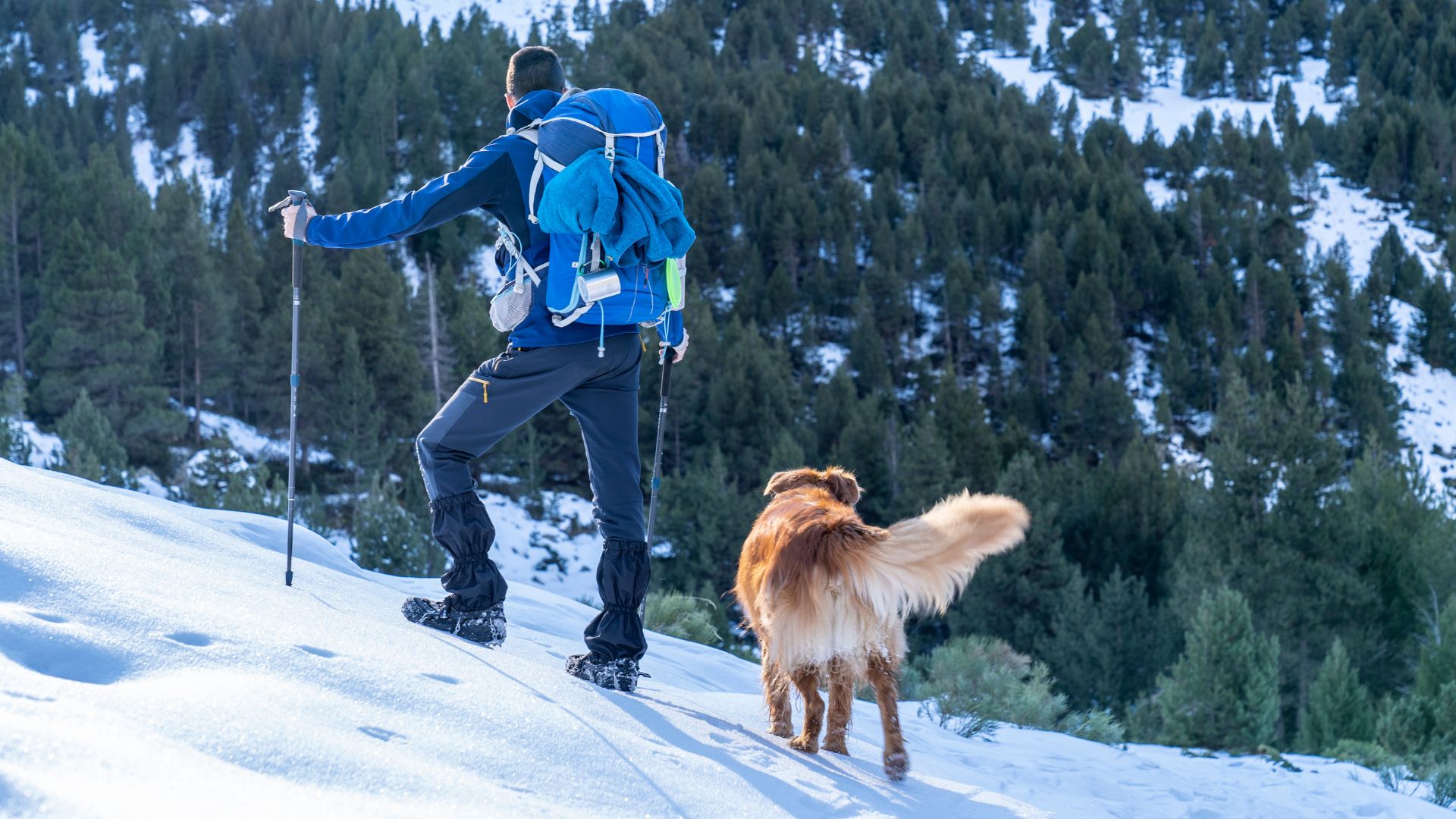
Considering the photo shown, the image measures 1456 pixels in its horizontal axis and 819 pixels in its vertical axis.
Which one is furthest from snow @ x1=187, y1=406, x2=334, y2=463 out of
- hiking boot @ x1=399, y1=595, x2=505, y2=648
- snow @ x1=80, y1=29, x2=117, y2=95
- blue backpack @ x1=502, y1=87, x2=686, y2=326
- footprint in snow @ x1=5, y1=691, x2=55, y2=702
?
snow @ x1=80, y1=29, x2=117, y2=95

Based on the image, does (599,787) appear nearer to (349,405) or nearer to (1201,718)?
(1201,718)

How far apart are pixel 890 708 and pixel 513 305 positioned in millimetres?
1762

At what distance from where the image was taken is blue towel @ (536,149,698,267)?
3.56m

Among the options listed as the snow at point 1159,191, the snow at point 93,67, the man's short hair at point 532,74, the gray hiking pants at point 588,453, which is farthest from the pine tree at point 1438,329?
the snow at point 93,67

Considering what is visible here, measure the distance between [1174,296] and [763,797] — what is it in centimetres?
5043

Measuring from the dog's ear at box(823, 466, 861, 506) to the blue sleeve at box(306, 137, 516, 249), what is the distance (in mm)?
1642

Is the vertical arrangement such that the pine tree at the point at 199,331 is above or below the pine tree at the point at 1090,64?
below

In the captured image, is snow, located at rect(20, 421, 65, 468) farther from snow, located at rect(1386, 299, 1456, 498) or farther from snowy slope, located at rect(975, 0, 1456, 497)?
snow, located at rect(1386, 299, 1456, 498)

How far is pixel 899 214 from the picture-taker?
52.7 meters

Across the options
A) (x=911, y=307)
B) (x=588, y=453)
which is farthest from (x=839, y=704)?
(x=911, y=307)

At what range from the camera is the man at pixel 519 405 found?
371 centimetres

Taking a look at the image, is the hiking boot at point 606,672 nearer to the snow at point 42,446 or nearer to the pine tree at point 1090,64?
the snow at point 42,446

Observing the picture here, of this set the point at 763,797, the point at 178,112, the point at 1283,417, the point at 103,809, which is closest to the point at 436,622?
the point at 763,797

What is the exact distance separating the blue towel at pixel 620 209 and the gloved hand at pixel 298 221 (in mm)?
815
